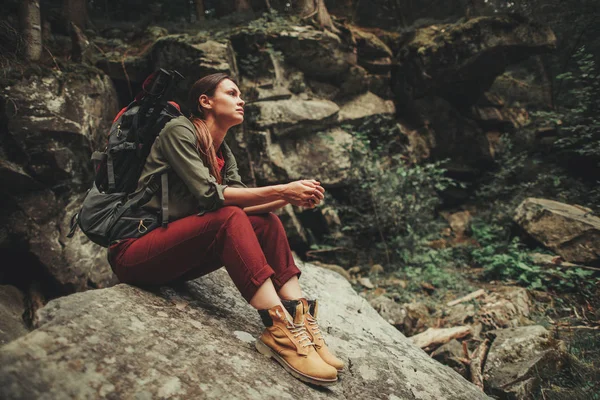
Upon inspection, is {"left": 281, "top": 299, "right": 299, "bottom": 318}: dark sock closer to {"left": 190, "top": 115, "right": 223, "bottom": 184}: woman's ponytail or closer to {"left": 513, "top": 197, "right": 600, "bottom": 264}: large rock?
{"left": 190, "top": 115, "right": 223, "bottom": 184}: woman's ponytail

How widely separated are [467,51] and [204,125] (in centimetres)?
869

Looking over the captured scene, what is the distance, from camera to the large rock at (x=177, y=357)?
1326 mm

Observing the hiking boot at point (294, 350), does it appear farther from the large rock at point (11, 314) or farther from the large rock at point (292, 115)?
the large rock at point (292, 115)

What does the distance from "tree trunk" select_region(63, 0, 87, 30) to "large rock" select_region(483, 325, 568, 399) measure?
31.2 ft

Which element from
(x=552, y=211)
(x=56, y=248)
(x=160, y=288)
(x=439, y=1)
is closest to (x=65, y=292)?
(x=56, y=248)

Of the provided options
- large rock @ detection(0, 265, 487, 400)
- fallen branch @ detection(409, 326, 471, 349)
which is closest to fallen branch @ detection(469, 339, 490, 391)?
fallen branch @ detection(409, 326, 471, 349)

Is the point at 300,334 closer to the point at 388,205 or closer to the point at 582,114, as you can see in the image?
the point at 388,205

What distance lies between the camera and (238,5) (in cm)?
936

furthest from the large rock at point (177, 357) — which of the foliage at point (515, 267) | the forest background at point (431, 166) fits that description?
the foliage at point (515, 267)

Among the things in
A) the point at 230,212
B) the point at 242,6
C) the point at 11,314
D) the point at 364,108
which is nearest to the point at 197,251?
the point at 230,212

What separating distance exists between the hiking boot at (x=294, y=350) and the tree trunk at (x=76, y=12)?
8138mm

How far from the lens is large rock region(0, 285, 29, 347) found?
2.81 meters

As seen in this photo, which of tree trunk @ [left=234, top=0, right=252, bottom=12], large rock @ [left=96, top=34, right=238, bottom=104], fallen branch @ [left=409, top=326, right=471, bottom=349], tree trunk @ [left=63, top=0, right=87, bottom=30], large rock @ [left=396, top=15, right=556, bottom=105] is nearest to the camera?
fallen branch @ [left=409, top=326, right=471, bottom=349]

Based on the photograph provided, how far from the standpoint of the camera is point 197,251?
6.85 ft
